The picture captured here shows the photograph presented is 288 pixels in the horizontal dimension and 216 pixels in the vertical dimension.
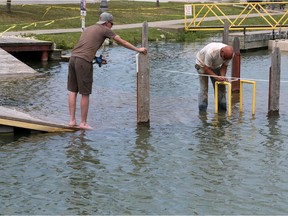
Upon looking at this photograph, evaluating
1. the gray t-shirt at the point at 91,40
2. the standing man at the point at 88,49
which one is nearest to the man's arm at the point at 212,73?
the standing man at the point at 88,49

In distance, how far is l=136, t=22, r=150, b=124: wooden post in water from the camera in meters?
12.9

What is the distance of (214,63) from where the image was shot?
14.2 meters

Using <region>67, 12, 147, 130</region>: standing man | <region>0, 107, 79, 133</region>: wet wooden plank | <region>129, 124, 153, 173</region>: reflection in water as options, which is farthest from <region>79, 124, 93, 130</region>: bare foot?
<region>129, 124, 153, 173</region>: reflection in water

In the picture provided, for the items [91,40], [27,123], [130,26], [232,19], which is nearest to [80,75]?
[91,40]

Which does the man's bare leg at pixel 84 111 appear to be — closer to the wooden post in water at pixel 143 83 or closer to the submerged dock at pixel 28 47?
the wooden post in water at pixel 143 83

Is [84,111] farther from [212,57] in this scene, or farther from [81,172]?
[212,57]

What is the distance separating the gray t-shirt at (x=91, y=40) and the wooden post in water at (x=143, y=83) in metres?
0.70

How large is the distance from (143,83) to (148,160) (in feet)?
7.43

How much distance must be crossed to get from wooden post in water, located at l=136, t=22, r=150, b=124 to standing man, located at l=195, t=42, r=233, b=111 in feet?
4.91

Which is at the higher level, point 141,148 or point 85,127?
point 85,127

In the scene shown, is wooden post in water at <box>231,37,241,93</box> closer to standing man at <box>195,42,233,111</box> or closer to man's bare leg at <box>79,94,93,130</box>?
standing man at <box>195,42,233,111</box>

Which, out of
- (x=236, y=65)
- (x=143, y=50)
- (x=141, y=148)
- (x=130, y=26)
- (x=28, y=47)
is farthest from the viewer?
(x=130, y=26)

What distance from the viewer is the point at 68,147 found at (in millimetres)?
11906

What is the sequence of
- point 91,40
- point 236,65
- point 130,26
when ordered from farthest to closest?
1. point 130,26
2. point 236,65
3. point 91,40
